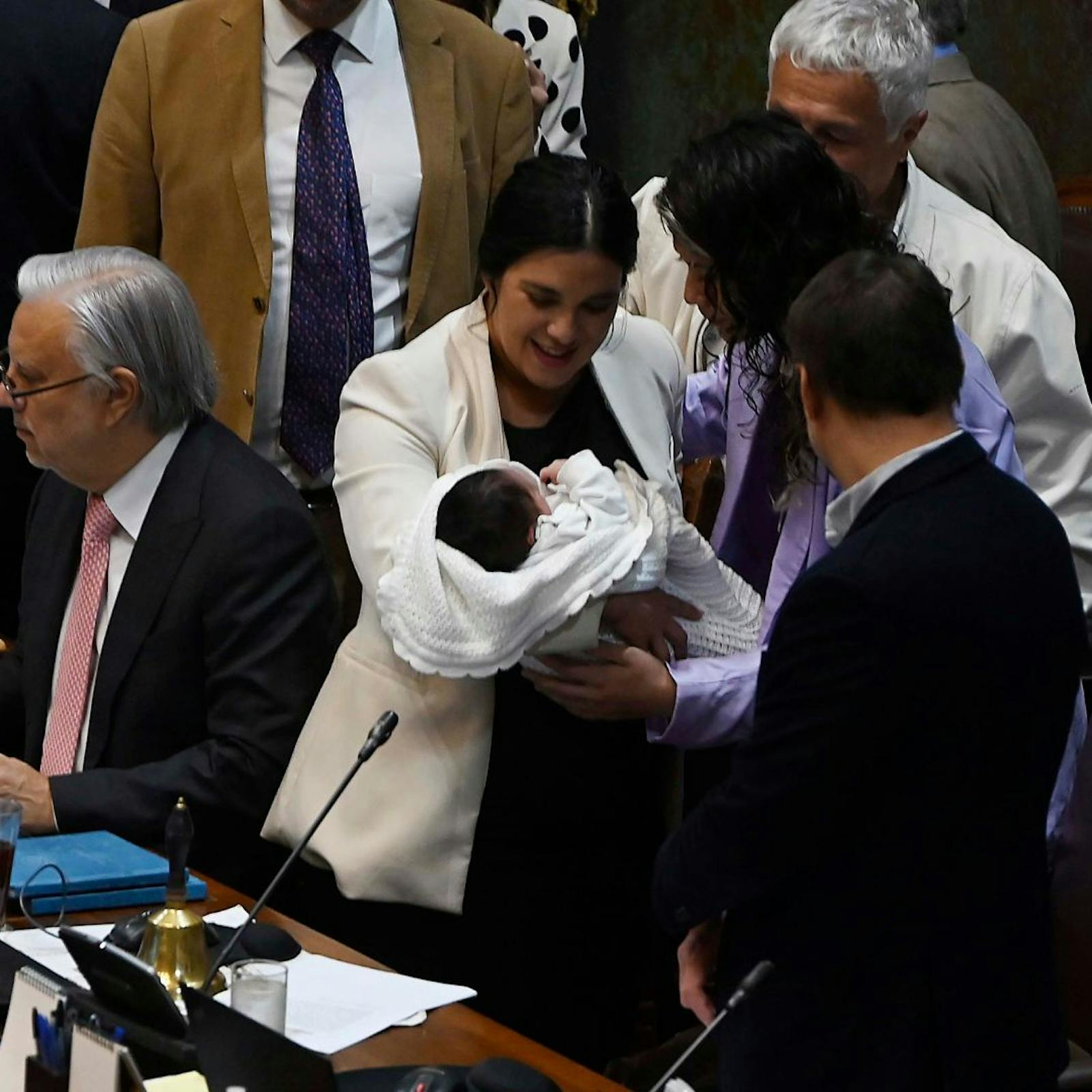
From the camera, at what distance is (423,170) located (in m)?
3.65

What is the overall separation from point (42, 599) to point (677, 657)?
3.37 feet

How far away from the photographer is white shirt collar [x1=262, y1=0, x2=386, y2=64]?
3.64 metres

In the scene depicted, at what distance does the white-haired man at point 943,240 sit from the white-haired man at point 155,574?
0.98 metres

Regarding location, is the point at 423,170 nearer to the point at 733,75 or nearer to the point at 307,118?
the point at 307,118

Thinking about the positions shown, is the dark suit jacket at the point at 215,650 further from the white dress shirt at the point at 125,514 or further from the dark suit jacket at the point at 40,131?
the dark suit jacket at the point at 40,131

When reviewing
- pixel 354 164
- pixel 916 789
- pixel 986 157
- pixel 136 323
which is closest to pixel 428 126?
pixel 354 164

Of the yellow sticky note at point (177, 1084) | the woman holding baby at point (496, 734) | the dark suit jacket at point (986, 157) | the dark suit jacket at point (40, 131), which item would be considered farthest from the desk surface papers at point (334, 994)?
the dark suit jacket at point (986, 157)

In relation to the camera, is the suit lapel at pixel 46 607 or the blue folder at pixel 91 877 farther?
the suit lapel at pixel 46 607

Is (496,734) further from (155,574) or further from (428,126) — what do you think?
(428,126)

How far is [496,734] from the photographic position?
2.88 metres

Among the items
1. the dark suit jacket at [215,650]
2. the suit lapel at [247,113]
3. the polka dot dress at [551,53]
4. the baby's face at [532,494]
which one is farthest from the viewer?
the polka dot dress at [551,53]

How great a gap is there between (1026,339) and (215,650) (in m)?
1.28

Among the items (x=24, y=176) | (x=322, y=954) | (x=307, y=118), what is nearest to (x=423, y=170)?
(x=307, y=118)

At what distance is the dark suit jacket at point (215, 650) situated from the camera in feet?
9.93
